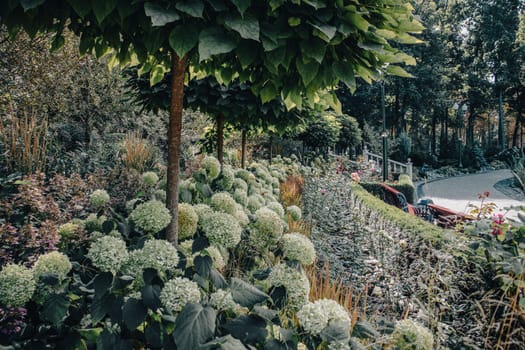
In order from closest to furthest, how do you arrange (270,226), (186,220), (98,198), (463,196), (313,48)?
(313,48) → (270,226) → (186,220) → (98,198) → (463,196)

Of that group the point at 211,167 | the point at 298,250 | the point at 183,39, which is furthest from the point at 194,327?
the point at 211,167

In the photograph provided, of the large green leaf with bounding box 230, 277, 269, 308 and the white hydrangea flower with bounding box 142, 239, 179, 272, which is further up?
the white hydrangea flower with bounding box 142, 239, 179, 272

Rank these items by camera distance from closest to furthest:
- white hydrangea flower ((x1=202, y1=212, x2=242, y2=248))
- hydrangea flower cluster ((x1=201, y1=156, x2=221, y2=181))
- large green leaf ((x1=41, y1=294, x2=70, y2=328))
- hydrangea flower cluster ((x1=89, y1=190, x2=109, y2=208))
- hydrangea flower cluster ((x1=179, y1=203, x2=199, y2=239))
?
large green leaf ((x1=41, y1=294, x2=70, y2=328))
white hydrangea flower ((x1=202, y1=212, x2=242, y2=248))
hydrangea flower cluster ((x1=179, y1=203, x2=199, y2=239))
hydrangea flower cluster ((x1=89, y1=190, x2=109, y2=208))
hydrangea flower cluster ((x1=201, y1=156, x2=221, y2=181))

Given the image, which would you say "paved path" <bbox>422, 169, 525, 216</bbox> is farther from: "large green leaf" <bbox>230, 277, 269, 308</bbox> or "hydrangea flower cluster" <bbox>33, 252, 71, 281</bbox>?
"hydrangea flower cluster" <bbox>33, 252, 71, 281</bbox>

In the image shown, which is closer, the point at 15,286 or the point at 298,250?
the point at 15,286

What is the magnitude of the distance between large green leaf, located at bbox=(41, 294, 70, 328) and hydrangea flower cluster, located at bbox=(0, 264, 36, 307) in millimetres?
126

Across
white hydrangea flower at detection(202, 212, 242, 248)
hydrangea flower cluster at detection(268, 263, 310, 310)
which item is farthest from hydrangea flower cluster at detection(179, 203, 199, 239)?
hydrangea flower cluster at detection(268, 263, 310, 310)

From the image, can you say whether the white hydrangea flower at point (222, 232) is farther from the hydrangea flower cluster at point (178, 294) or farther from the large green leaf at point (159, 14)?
the large green leaf at point (159, 14)

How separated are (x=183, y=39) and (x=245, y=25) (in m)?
0.24

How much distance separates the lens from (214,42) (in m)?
1.24

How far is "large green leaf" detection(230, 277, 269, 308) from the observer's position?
130 centimetres

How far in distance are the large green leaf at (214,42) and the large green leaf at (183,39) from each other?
0.06 metres

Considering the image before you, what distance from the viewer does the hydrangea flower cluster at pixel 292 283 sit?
1.53 metres

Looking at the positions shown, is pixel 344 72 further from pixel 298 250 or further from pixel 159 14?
pixel 298 250
